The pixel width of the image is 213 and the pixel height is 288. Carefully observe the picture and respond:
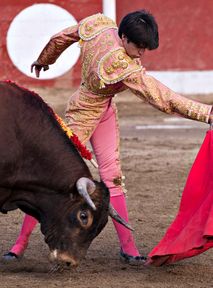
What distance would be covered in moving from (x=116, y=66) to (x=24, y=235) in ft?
2.97

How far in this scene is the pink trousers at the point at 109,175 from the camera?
4.29 meters

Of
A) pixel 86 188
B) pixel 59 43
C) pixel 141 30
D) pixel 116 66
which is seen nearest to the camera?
pixel 86 188

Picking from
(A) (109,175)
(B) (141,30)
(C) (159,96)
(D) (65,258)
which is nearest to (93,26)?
(B) (141,30)

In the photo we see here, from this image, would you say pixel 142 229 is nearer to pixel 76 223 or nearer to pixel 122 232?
pixel 122 232

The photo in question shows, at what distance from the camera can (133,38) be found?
390cm

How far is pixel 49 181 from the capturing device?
12.6 feet

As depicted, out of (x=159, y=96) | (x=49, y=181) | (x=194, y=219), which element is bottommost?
(x=194, y=219)

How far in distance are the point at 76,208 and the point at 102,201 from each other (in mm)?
110

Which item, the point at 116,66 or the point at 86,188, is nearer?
the point at 86,188

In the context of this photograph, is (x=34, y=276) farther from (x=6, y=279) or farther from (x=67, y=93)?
(x=67, y=93)

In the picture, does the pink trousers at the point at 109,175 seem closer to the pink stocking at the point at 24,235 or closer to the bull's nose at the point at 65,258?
the pink stocking at the point at 24,235

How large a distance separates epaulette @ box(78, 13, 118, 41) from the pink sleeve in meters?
0.05

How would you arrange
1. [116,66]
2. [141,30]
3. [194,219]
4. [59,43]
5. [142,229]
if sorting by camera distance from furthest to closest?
[142,229] < [59,43] < [194,219] < [116,66] < [141,30]

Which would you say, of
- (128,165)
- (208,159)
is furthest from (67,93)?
(208,159)
